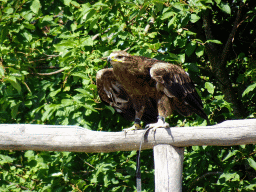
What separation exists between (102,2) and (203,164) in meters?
1.71

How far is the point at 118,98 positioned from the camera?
3234 millimetres

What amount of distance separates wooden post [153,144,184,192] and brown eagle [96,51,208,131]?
44 centimetres

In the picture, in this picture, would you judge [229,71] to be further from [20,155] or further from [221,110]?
[20,155]

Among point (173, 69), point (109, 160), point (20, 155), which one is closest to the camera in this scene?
point (173, 69)

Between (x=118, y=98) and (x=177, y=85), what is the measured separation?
1.96ft

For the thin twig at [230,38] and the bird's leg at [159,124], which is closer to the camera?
the bird's leg at [159,124]

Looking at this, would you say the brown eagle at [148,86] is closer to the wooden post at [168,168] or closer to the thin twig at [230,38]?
the wooden post at [168,168]

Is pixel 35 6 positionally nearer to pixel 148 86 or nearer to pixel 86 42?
pixel 86 42

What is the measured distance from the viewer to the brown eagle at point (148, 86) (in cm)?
286

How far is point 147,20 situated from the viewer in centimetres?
360

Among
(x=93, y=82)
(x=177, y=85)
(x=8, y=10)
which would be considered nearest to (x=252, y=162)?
(x=177, y=85)

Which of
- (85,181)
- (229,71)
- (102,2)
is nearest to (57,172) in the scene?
(85,181)

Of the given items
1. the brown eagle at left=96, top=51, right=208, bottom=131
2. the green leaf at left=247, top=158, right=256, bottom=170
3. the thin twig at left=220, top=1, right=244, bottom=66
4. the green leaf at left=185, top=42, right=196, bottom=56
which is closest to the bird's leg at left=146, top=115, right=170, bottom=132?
the brown eagle at left=96, top=51, right=208, bottom=131

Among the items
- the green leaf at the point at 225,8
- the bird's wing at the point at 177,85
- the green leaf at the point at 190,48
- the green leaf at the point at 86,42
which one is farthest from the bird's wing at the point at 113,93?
the green leaf at the point at 225,8
